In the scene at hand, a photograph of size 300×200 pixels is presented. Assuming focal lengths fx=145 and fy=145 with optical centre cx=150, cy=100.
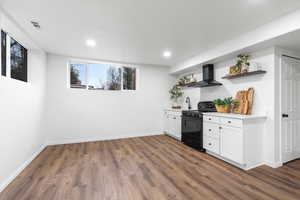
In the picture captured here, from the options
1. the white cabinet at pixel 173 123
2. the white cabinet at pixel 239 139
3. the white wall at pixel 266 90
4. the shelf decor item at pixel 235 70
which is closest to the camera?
the white cabinet at pixel 239 139

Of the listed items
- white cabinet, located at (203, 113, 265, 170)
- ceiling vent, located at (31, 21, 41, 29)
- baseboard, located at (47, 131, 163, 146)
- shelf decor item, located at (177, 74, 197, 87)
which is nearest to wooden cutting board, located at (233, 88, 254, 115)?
white cabinet, located at (203, 113, 265, 170)

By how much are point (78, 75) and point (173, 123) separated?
10.9 feet

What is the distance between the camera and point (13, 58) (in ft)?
8.86

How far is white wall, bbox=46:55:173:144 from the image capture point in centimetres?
400

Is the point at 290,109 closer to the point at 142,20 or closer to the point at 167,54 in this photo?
the point at 167,54

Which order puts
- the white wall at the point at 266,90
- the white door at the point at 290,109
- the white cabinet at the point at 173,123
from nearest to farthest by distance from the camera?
the white wall at the point at 266,90 → the white door at the point at 290,109 → the white cabinet at the point at 173,123

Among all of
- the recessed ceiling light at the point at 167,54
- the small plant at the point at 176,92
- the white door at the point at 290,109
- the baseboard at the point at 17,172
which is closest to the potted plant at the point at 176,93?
the small plant at the point at 176,92

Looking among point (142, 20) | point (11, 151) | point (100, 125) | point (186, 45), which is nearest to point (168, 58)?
point (186, 45)

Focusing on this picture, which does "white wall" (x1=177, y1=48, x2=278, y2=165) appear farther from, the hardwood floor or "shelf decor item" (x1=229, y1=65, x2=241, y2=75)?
the hardwood floor

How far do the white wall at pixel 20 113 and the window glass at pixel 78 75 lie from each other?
2.34ft

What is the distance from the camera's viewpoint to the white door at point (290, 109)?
280 cm

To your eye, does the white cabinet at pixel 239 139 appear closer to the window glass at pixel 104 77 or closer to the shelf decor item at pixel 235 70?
the shelf decor item at pixel 235 70

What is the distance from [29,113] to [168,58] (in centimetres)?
365

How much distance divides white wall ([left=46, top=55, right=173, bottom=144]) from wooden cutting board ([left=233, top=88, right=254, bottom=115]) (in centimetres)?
257
